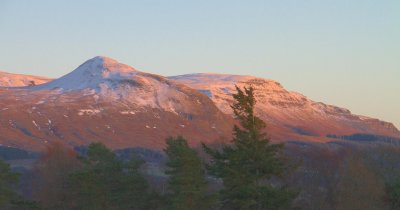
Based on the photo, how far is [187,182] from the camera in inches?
1694

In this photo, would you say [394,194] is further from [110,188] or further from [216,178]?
[110,188]

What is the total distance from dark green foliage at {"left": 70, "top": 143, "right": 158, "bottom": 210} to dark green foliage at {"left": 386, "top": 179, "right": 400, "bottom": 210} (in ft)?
55.6

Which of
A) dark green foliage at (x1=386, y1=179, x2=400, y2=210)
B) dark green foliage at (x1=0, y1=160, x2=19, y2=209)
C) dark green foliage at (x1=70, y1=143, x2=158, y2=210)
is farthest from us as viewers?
dark green foliage at (x1=70, y1=143, x2=158, y2=210)

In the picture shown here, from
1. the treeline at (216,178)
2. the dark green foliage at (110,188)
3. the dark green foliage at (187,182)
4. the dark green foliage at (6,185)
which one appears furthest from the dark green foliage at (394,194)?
the dark green foliage at (6,185)

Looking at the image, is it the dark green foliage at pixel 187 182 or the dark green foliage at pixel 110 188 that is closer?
the dark green foliage at pixel 187 182

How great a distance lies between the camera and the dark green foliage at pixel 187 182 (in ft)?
140

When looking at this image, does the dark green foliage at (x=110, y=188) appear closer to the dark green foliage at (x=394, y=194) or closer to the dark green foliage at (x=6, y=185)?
the dark green foliage at (x=6, y=185)

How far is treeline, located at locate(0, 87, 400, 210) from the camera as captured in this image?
35.4m

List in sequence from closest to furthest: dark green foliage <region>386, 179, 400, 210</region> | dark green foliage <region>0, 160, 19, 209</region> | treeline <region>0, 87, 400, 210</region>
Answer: treeline <region>0, 87, 400, 210</region> < dark green foliage <region>386, 179, 400, 210</region> < dark green foliage <region>0, 160, 19, 209</region>

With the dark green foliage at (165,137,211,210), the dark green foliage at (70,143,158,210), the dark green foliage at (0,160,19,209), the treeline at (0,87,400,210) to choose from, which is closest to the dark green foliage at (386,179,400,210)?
the treeline at (0,87,400,210)

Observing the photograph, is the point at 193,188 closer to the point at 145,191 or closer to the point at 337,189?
the point at 145,191

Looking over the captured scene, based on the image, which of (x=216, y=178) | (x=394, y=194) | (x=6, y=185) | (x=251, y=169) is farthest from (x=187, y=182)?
(x=6, y=185)

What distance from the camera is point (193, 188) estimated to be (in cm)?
4294

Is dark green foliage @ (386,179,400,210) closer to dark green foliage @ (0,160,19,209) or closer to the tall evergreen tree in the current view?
the tall evergreen tree
